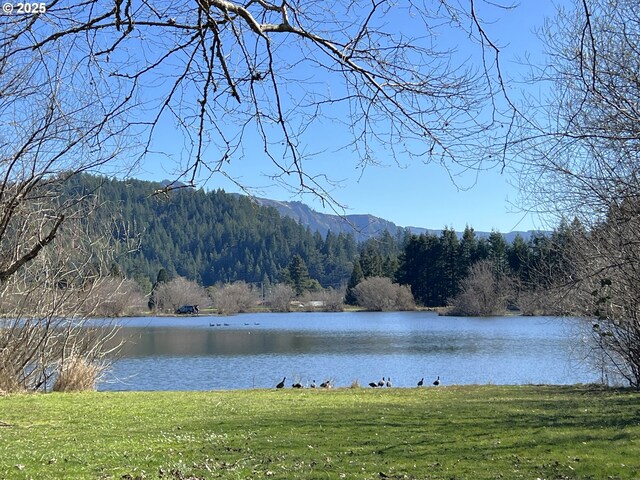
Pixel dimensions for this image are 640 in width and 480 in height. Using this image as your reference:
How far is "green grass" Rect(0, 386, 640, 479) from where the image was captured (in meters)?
7.05

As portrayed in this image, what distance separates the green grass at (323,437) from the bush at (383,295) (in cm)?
6745

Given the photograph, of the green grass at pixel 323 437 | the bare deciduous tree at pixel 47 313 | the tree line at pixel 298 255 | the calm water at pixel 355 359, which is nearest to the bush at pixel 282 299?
the tree line at pixel 298 255

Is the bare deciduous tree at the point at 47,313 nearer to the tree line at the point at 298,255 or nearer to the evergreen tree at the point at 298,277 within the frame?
the tree line at the point at 298,255

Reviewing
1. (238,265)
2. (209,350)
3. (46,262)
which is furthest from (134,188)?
(238,265)

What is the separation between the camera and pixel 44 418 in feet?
36.6

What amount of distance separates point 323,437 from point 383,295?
7539 centimetres

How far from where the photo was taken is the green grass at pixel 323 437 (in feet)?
23.1

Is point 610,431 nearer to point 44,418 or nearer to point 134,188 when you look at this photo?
point 134,188

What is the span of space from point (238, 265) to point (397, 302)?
79.1 m

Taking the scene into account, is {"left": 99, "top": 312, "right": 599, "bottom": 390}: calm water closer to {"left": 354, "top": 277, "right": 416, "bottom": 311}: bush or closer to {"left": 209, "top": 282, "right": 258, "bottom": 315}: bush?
{"left": 354, "top": 277, "right": 416, "bottom": 311}: bush

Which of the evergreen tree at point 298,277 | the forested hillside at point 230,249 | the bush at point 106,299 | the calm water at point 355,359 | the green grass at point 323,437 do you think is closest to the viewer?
the green grass at point 323,437

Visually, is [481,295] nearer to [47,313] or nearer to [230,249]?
[47,313]

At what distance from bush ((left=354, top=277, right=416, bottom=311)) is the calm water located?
3590 centimetres

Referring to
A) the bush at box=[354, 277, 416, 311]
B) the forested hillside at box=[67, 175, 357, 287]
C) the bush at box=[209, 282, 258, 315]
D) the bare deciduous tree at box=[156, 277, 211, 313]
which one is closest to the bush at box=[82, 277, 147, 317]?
the bare deciduous tree at box=[156, 277, 211, 313]
